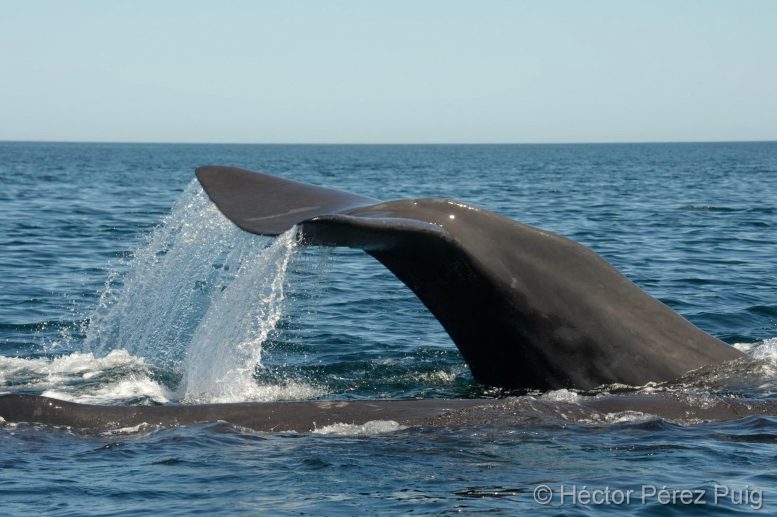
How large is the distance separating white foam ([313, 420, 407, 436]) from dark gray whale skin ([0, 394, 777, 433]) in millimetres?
29

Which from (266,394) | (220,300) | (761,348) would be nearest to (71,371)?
(266,394)

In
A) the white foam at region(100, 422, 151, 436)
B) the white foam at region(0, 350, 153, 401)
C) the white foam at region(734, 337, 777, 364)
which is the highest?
the white foam at region(100, 422, 151, 436)

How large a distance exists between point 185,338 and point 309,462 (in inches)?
259

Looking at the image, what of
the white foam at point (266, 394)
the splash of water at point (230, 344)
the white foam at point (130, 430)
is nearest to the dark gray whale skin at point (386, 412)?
the white foam at point (130, 430)

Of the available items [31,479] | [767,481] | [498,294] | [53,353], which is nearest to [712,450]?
[767,481]

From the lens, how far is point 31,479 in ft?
20.3

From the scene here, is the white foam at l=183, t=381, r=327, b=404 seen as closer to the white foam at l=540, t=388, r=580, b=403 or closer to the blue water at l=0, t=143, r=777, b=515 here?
the blue water at l=0, t=143, r=777, b=515

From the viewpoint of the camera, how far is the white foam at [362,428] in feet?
22.5

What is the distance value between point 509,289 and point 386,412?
1.03 meters

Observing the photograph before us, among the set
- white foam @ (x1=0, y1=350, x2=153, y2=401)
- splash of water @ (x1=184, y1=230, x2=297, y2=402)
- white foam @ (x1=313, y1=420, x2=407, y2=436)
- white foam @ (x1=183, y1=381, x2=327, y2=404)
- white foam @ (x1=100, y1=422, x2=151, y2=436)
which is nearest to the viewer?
white foam @ (x1=100, y1=422, x2=151, y2=436)

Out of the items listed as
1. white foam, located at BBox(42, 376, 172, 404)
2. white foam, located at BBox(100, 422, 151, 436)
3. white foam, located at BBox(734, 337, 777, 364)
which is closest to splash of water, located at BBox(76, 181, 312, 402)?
white foam, located at BBox(42, 376, 172, 404)

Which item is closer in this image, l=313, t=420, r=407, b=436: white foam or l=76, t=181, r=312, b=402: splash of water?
l=313, t=420, r=407, b=436: white foam

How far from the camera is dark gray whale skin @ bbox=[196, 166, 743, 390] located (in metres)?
6.92

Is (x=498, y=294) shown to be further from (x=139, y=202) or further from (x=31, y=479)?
(x=139, y=202)
